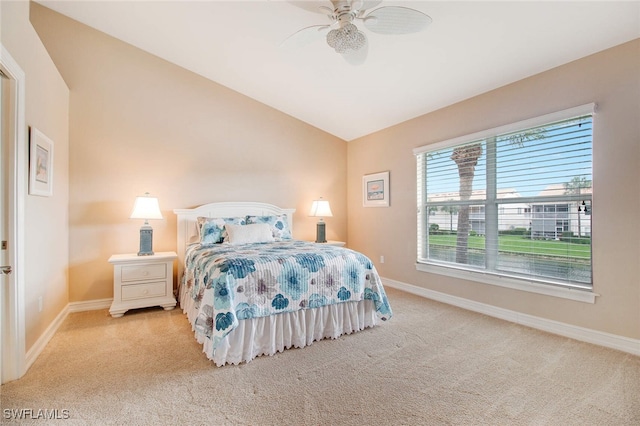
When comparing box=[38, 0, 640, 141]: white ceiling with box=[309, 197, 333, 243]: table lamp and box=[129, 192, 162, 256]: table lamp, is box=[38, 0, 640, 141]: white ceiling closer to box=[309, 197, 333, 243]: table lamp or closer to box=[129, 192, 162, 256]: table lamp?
box=[309, 197, 333, 243]: table lamp

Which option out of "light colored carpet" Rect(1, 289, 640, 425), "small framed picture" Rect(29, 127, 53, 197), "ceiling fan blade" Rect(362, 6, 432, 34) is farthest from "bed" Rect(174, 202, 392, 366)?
"ceiling fan blade" Rect(362, 6, 432, 34)

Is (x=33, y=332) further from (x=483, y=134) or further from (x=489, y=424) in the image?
(x=483, y=134)

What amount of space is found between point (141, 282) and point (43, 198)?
124 centimetres

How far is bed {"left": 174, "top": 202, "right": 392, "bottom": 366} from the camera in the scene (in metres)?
2.18

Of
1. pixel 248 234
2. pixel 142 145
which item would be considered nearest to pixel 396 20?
pixel 248 234

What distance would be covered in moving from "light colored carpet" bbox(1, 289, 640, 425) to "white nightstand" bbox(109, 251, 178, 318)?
1.63 feet

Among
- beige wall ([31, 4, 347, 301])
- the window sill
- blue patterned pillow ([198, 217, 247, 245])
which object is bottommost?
the window sill

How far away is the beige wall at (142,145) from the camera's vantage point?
11.2 feet

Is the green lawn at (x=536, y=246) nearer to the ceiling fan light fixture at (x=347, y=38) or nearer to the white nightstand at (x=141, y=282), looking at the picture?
the ceiling fan light fixture at (x=347, y=38)

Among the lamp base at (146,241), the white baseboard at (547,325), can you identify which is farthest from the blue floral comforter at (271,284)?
the white baseboard at (547,325)

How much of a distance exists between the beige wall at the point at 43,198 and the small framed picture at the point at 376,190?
12.8 ft

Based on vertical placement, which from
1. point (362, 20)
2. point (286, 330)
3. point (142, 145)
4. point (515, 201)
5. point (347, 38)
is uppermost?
point (362, 20)

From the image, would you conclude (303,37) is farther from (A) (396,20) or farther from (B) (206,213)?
(B) (206,213)

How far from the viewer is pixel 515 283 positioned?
3.00 m
